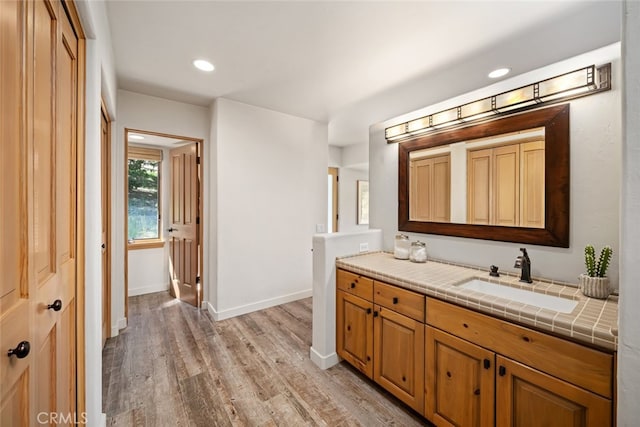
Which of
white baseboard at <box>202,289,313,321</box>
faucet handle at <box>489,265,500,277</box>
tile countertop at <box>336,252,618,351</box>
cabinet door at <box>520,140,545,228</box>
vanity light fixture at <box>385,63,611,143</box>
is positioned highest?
vanity light fixture at <box>385,63,611,143</box>

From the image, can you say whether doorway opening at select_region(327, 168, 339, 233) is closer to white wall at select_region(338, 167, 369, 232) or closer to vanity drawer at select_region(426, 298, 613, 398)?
white wall at select_region(338, 167, 369, 232)

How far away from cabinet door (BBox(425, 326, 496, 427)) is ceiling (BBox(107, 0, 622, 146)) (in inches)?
72.3

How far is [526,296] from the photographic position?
1.64 meters

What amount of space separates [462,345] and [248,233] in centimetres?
247

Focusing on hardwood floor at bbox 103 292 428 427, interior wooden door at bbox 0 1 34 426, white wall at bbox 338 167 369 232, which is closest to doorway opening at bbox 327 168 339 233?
white wall at bbox 338 167 369 232

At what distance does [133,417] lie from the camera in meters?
1.68

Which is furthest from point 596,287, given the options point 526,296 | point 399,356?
point 399,356

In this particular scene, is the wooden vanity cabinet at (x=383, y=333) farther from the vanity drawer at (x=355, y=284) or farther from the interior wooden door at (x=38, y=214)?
the interior wooden door at (x=38, y=214)

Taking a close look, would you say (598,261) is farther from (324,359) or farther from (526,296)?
(324,359)

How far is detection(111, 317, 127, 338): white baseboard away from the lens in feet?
8.79

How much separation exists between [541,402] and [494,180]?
135 cm

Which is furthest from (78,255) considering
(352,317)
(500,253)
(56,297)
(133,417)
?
(500,253)

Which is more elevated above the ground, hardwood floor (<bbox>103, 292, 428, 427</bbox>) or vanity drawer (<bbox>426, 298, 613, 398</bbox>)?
vanity drawer (<bbox>426, 298, 613, 398</bbox>)

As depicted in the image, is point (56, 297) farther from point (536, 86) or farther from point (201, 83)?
point (536, 86)
